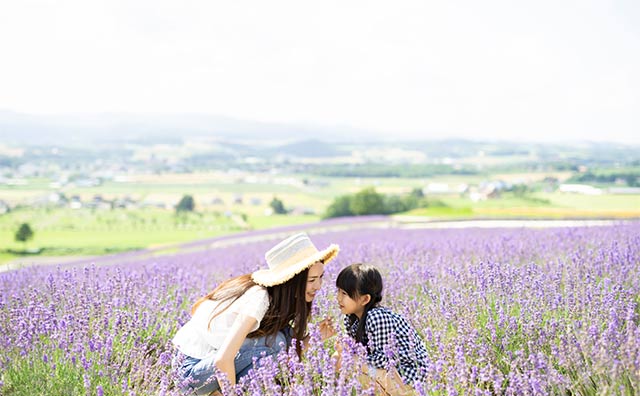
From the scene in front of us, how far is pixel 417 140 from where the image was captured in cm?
3044

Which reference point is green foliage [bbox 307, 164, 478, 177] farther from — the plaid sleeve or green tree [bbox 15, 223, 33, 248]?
the plaid sleeve

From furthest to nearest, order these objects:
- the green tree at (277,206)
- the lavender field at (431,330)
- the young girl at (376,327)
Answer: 1. the green tree at (277,206)
2. the young girl at (376,327)
3. the lavender field at (431,330)

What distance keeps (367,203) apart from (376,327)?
1700 centimetres

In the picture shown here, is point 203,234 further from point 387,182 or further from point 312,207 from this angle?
point 387,182

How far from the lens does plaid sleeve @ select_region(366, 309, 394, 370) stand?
268cm

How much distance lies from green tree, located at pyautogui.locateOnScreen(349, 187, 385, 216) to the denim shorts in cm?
1677

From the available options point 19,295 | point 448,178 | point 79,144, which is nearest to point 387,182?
point 448,178

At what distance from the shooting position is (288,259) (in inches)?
112

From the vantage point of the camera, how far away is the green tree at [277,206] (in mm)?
18938

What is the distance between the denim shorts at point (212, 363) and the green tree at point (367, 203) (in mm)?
16769

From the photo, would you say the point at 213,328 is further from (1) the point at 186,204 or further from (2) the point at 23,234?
(1) the point at 186,204

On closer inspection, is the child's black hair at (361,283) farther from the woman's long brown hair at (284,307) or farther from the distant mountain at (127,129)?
the distant mountain at (127,129)

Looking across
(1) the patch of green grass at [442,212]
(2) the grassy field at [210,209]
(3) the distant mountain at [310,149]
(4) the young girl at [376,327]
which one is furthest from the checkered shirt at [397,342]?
(3) the distant mountain at [310,149]

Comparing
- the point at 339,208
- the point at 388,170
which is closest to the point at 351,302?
the point at 339,208
